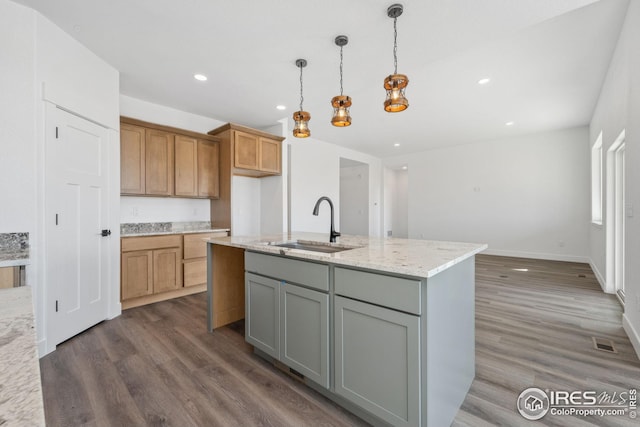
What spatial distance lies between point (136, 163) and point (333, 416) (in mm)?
3489

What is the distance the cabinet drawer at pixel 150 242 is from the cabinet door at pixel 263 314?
1.87m

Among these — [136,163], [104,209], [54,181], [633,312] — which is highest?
[136,163]

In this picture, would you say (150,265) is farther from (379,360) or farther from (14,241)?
(379,360)

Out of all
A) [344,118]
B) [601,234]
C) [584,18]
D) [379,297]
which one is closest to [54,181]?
[344,118]

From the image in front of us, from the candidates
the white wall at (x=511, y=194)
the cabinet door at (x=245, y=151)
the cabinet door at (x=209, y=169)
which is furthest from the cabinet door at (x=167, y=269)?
the white wall at (x=511, y=194)

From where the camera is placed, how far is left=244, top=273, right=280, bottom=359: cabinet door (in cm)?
202

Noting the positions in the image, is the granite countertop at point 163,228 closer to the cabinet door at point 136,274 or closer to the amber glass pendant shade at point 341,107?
the cabinet door at point 136,274

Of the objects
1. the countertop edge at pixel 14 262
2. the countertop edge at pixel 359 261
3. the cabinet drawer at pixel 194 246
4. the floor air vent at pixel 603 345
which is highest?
the countertop edge at pixel 359 261

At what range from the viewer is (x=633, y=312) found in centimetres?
239

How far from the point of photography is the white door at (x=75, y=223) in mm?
2369

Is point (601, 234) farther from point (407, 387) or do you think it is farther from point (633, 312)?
point (407, 387)

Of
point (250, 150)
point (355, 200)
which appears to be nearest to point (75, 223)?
point (250, 150)

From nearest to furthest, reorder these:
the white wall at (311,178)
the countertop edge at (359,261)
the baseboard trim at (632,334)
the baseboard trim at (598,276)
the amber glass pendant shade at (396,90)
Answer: the countertop edge at (359,261), the amber glass pendant shade at (396,90), the baseboard trim at (632,334), the baseboard trim at (598,276), the white wall at (311,178)

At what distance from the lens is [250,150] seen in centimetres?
436
